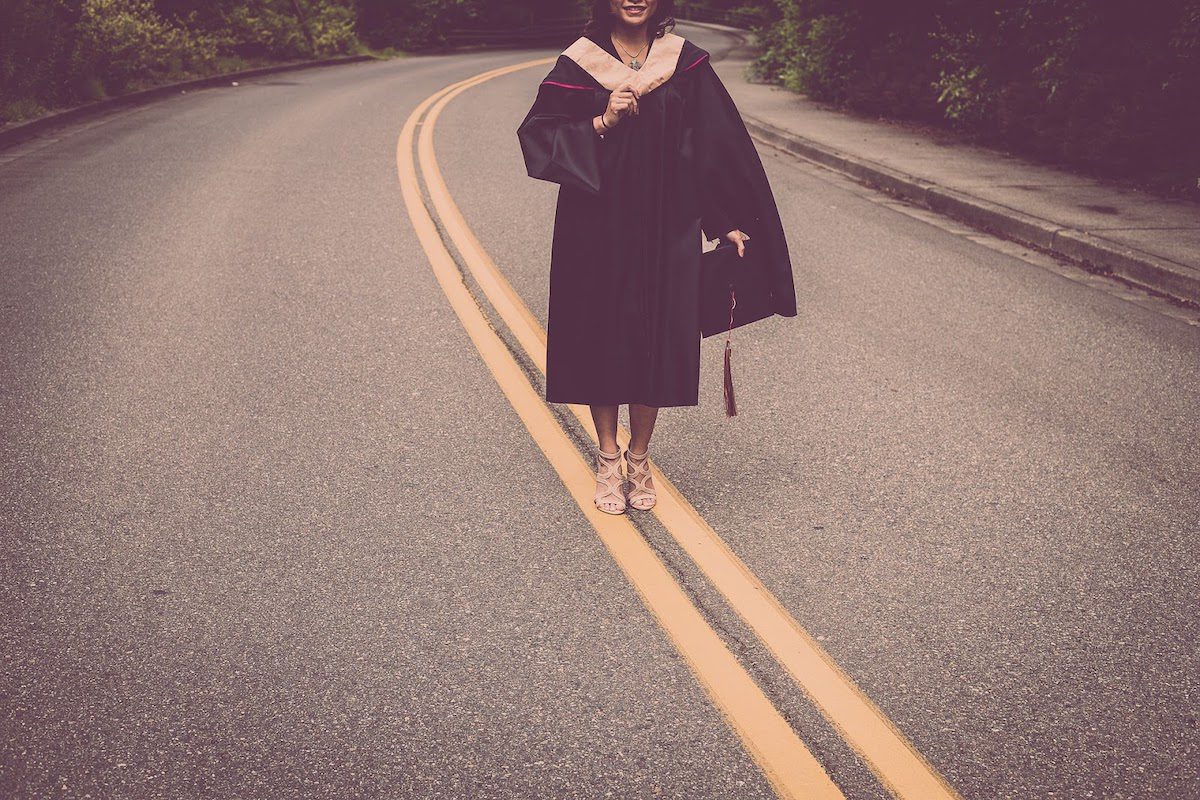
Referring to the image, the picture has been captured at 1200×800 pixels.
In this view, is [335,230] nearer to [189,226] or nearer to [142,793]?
[189,226]

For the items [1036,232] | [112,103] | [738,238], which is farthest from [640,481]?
[112,103]

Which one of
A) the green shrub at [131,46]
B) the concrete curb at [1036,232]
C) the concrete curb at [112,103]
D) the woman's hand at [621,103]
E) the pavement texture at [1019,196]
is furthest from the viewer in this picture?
the green shrub at [131,46]

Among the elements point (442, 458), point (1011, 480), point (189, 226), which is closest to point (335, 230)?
point (189, 226)

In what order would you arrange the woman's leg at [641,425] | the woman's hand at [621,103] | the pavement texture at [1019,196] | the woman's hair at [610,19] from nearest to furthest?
the woman's hand at [621,103] → the woman's hair at [610,19] → the woman's leg at [641,425] → the pavement texture at [1019,196]

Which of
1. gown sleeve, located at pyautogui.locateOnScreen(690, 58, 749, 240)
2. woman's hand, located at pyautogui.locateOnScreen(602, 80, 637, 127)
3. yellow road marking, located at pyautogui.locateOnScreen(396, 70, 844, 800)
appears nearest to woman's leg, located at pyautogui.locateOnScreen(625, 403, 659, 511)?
yellow road marking, located at pyautogui.locateOnScreen(396, 70, 844, 800)

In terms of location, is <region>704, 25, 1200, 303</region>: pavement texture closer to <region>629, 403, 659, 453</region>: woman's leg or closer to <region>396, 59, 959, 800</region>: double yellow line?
<region>396, 59, 959, 800</region>: double yellow line

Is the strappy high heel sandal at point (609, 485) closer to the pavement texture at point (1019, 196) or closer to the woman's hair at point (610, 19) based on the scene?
the woman's hair at point (610, 19)

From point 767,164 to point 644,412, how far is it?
8.53 metres

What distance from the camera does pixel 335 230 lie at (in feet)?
26.9

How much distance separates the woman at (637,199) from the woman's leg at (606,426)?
0.11 m

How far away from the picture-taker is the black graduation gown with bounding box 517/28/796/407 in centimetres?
338

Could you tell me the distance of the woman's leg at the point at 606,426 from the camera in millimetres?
3898

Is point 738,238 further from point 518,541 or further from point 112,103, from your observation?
point 112,103

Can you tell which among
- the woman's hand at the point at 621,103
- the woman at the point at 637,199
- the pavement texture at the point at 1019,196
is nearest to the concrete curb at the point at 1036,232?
the pavement texture at the point at 1019,196
